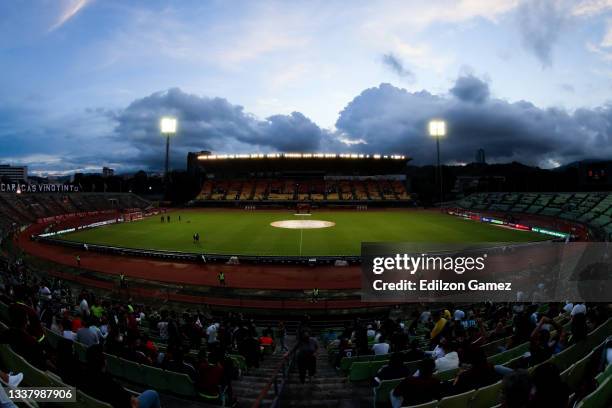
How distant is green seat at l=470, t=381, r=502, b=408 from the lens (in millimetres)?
4381

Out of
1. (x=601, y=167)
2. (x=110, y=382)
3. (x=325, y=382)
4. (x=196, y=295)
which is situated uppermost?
(x=601, y=167)

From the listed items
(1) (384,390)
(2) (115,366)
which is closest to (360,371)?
(1) (384,390)

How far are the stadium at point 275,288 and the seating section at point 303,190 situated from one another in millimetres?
8134

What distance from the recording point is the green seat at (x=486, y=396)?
14.4ft

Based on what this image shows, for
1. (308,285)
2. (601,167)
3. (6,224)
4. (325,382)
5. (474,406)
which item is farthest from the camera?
(601,167)

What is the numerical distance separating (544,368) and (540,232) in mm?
40736

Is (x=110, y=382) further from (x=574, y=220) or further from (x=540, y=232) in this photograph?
(x=574, y=220)

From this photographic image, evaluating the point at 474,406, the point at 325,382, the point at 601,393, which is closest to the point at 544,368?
the point at 601,393

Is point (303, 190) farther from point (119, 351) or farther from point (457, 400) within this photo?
point (457, 400)

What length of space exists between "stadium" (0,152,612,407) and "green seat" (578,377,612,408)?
0.18 feet

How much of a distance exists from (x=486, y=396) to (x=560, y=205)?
56.8 metres

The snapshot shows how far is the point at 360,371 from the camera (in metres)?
6.90

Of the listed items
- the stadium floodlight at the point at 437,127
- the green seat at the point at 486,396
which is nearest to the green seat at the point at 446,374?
the green seat at the point at 486,396

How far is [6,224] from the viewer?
40.7 metres
